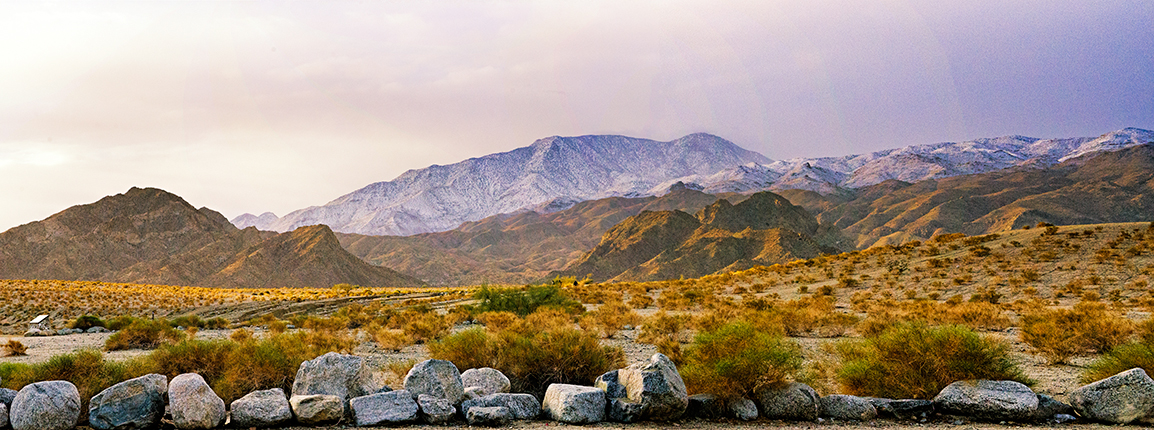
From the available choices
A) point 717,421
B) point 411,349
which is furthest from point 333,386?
point 411,349

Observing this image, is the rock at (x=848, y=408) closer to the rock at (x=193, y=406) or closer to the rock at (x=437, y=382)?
the rock at (x=437, y=382)

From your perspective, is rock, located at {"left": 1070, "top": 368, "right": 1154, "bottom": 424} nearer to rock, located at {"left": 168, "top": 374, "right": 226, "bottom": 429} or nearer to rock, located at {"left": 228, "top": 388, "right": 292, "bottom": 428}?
rock, located at {"left": 228, "top": 388, "right": 292, "bottom": 428}

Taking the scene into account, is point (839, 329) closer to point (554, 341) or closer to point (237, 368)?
point (554, 341)

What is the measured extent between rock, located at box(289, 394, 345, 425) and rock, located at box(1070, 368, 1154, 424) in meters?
12.7

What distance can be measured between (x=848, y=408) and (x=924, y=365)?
6.83 ft

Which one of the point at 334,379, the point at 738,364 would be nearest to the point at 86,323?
the point at 334,379

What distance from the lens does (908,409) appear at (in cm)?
1144

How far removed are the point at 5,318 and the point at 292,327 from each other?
102 feet

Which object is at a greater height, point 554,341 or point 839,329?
point 554,341

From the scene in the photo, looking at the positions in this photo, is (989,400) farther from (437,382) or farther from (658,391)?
(437,382)

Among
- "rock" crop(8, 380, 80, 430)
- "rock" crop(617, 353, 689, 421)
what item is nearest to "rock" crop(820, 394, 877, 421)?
"rock" crop(617, 353, 689, 421)

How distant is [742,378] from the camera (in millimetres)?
11703

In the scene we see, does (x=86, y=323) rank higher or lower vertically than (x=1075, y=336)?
higher

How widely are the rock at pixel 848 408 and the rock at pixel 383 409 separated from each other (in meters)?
7.27
